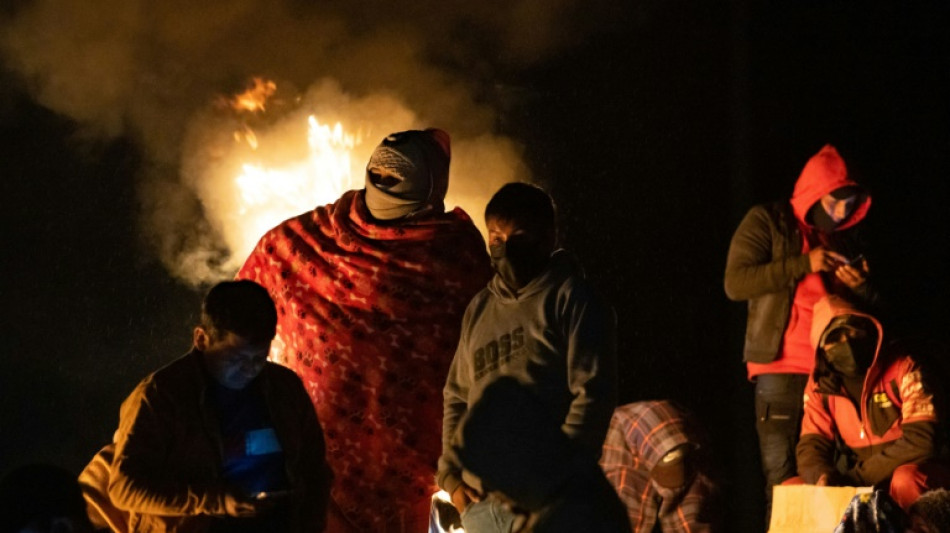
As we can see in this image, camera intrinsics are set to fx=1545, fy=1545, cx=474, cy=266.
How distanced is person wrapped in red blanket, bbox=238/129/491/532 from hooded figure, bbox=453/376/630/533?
1.31 metres

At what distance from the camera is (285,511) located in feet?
15.0

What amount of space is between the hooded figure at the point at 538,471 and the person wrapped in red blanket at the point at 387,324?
1310mm

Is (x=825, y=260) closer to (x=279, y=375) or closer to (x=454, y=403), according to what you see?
(x=454, y=403)

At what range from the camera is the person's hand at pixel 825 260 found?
6551 millimetres

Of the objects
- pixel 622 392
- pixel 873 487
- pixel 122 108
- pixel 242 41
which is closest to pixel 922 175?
pixel 622 392

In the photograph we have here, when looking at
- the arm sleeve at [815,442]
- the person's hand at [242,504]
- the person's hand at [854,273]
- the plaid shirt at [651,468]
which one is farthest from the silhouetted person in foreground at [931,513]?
the person's hand at [242,504]

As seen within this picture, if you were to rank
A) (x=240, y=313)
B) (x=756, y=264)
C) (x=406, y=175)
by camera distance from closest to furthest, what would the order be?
1. (x=240, y=313)
2. (x=406, y=175)
3. (x=756, y=264)

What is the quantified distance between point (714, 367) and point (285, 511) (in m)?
4.27

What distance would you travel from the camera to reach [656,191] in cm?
858

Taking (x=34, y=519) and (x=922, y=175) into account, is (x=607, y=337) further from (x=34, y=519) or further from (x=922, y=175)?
(x=922, y=175)

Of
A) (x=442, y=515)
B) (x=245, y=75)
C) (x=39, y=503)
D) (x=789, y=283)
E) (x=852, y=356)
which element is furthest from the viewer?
(x=245, y=75)

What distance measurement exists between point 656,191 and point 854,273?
7.10 ft

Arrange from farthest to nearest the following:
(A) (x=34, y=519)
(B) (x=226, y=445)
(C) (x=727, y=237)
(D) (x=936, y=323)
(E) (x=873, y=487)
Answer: (C) (x=727, y=237) → (D) (x=936, y=323) → (E) (x=873, y=487) → (B) (x=226, y=445) → (A) (x=34, y=519)

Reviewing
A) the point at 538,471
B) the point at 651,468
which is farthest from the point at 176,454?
the point at 651,468
